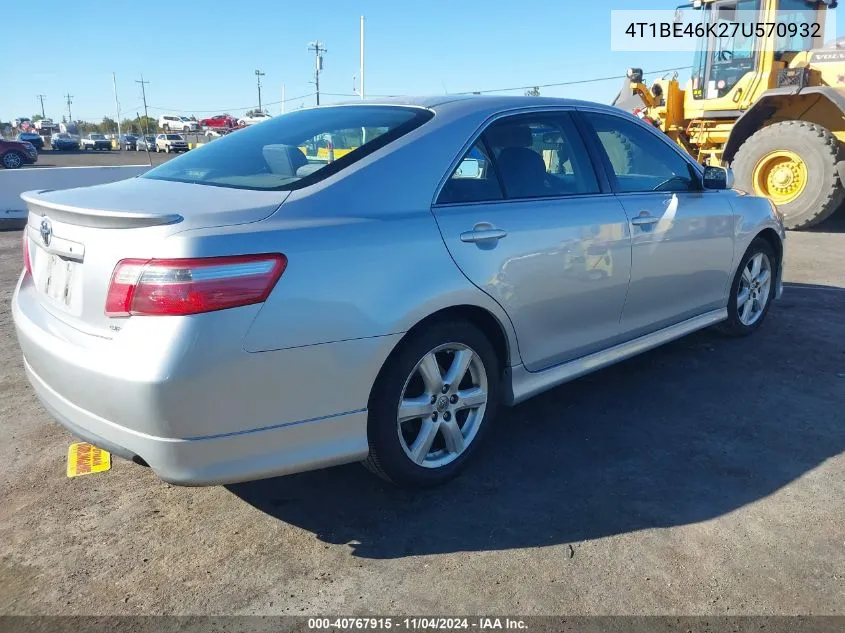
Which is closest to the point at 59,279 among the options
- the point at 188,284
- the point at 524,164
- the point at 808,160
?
the point at 188,284

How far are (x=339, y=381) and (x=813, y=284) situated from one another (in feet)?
20.0

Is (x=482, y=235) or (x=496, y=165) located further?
(x=496, y=165)

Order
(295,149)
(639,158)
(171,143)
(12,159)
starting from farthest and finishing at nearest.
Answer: (171,143) → (12,159) → (639,158) → (295,149)

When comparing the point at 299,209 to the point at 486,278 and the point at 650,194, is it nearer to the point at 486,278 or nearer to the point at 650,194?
the point at 486,278

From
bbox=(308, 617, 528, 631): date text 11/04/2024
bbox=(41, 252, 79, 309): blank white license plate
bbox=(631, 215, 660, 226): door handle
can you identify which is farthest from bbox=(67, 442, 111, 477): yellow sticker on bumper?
bbox=(631, 215, 660, 226): door handle

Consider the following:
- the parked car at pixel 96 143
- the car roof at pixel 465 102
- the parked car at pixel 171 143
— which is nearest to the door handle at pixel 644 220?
the car roof at pixel 465 102

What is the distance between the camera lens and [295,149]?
2955 mm

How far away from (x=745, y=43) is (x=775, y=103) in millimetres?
1120

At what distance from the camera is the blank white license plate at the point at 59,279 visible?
2.39 metres

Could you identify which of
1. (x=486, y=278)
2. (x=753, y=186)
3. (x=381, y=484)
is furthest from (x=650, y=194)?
(x=753, y=186)

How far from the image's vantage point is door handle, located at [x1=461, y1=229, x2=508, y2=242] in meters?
2.75

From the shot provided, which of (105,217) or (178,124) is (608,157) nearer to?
(105,217)

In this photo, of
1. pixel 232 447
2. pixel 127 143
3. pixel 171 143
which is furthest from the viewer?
pixel 127 143

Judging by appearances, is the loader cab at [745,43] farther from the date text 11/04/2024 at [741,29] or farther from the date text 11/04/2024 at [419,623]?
the date text 11/04/2024 at [419,623]
